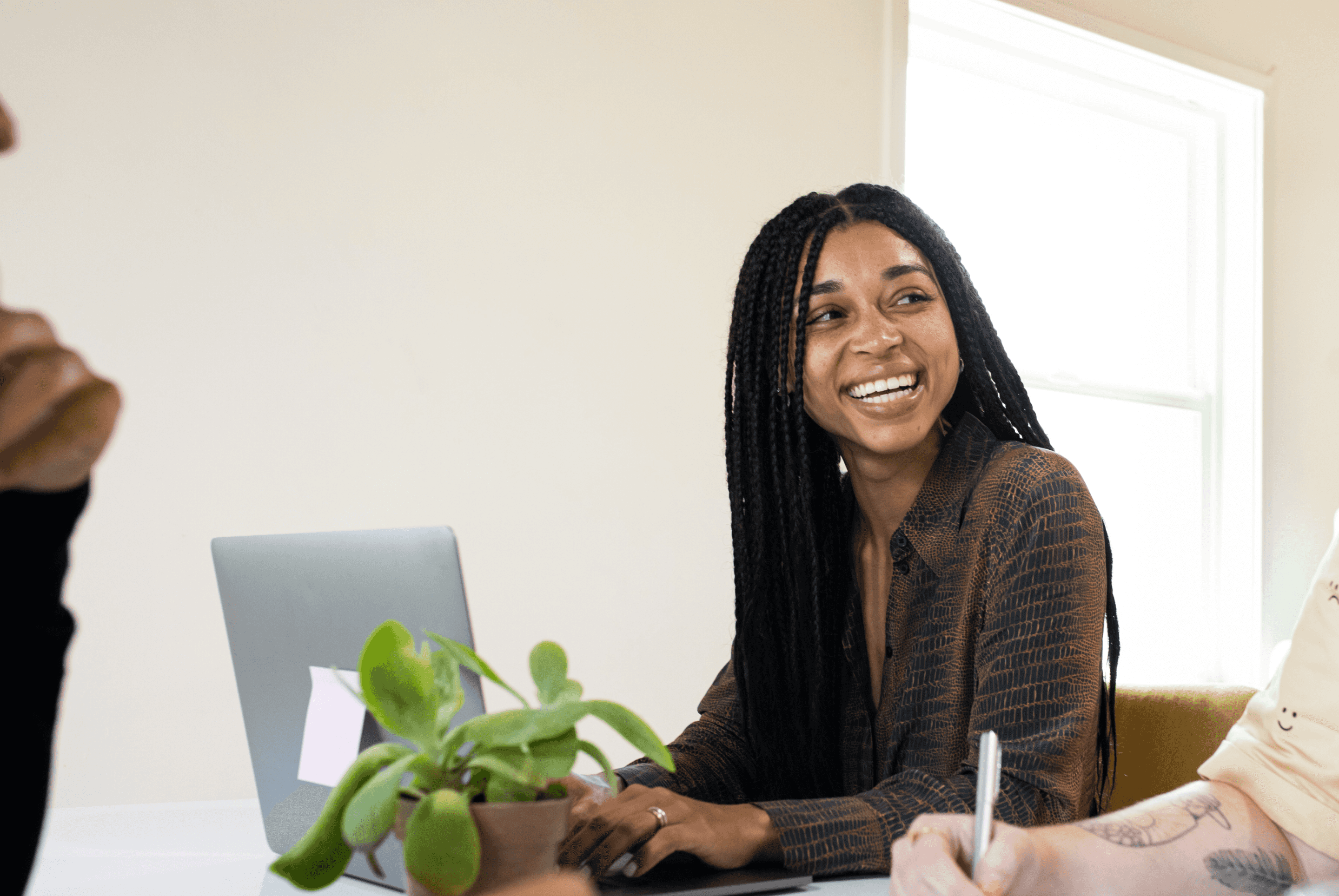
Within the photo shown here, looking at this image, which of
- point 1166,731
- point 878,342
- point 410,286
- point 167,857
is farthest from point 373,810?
point 410,286

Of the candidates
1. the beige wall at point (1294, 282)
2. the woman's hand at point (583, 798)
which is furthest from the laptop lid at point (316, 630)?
the beige wall at point (1294, 282)

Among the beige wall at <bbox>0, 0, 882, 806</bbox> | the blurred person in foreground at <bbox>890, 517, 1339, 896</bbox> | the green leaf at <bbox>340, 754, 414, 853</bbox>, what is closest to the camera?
the green leaf at <bbox>340, 754, 414, 853</bbox>

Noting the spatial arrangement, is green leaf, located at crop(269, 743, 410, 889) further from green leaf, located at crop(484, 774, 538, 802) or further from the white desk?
the white desk

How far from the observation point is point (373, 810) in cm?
47

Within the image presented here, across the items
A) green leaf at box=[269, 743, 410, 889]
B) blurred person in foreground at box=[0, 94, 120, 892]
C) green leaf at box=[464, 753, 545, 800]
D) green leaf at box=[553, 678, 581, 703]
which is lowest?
green leaf at box=[269, 743, 410, 889]

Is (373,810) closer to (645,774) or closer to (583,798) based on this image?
(583,798)

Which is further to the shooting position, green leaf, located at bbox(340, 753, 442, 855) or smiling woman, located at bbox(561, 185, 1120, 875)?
smiling woman, located at bbox(561, 185, 1120, 875)

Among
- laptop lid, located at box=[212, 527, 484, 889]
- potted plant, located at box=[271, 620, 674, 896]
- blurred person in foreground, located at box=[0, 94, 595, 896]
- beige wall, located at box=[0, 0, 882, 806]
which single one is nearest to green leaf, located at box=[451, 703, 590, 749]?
potted plant, located at box=[271, 620, 674, 896]

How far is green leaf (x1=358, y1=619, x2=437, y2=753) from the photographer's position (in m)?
0.52

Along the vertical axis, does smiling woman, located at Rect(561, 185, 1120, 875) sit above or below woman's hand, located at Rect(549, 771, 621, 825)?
above

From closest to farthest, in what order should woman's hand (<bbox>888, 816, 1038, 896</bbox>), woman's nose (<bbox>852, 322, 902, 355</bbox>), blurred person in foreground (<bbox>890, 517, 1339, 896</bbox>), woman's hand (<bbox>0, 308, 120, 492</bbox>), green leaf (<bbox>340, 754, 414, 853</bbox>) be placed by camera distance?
1. woman's hand (<bbox>0, 308, 120, 492</bbox>)
2. green leaf (<bbox>340, 754, 414, 853</bbox>)
3. woman's hand (<bbox>888, 816, 1038, 896</bbox>)
4. blurred person in foreground (<bbox>890, 517, 1339, 896</bbox>)
5. woman's nose (<bbox>852, 322, 902, 355</bbox>)

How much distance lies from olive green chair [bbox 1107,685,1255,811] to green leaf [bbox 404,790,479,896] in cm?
105

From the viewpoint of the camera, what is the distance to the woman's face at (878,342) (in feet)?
4.34

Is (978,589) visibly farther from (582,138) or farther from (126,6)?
(126,6)
